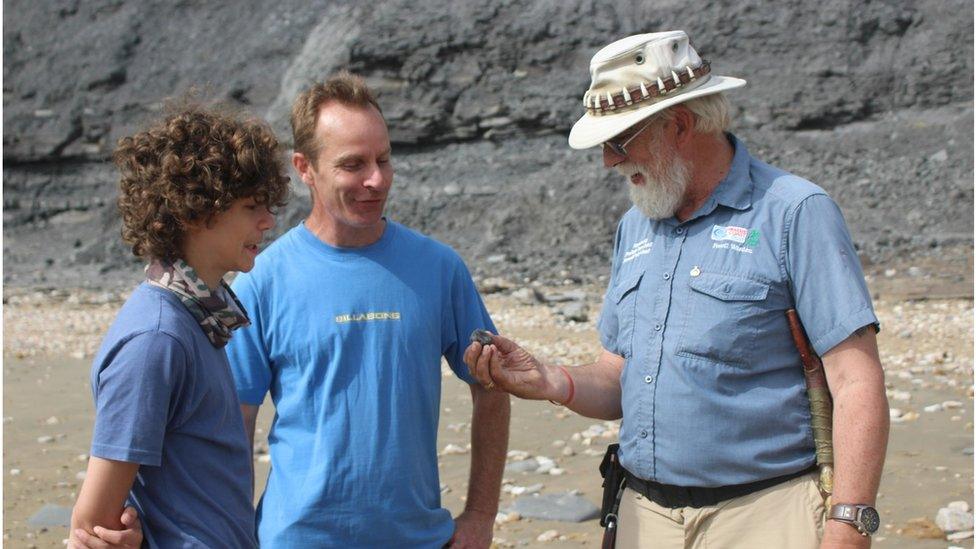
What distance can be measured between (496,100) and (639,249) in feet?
61.2

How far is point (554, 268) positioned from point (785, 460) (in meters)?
14.3

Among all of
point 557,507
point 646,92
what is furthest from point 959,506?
point 646,92

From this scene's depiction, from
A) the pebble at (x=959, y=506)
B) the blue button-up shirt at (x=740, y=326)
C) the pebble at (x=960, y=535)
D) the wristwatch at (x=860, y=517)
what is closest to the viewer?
the wristwatch at (x=860, y=517)

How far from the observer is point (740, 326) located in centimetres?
306

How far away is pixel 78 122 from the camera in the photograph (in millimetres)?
25047

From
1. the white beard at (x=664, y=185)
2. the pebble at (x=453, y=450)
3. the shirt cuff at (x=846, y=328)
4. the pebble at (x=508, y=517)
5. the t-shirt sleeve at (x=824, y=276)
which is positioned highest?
the white beard at (x=664, y=185)

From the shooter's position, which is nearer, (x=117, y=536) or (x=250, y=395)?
(x=117, y=536)

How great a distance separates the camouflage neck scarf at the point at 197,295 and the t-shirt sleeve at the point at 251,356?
1.86 ft

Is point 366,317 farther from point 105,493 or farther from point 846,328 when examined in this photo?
point 846,328

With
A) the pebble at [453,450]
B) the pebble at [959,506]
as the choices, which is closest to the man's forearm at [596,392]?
the pebble at [959,506]

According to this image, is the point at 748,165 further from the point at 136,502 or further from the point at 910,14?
the point at 910,14

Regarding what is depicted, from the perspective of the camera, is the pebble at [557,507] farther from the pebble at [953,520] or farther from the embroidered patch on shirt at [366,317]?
the embroidered patch on shirt at [366,317]

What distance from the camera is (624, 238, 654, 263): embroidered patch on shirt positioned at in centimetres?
337

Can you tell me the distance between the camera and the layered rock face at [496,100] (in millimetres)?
18547
